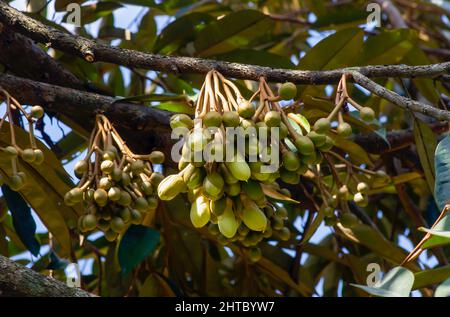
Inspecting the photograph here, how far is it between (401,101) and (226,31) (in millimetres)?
956

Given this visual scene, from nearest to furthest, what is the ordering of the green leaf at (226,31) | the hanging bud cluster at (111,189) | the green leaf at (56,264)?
the hanging bud cluster at (111,189), the green leaf at (56,264), the green leaf at (226,31)

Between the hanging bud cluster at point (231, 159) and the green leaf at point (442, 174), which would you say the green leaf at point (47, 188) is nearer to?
the hanging bud cluster at point (231, 159)

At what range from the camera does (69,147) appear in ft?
5.98

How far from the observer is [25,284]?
3.37 feet

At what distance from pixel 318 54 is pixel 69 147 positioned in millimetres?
639

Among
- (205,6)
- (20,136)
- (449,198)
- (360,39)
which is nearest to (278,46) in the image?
(205,6)

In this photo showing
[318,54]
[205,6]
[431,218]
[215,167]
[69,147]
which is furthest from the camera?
[205,6]

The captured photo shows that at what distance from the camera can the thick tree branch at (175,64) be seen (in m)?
1.13

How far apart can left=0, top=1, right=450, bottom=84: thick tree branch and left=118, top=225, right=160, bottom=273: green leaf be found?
17.2 inches

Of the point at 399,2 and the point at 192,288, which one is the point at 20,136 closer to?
the point at 192,288

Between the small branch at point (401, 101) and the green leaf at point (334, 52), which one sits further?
the green leaf at point (334, 52)

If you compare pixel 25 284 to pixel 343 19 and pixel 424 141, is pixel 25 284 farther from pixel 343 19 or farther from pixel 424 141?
pixel 343 19

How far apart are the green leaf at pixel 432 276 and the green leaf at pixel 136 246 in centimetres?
56

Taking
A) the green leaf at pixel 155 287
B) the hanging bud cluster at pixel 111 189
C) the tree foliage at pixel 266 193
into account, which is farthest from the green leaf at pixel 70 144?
the hanging bud cluster at pixel 111 189
